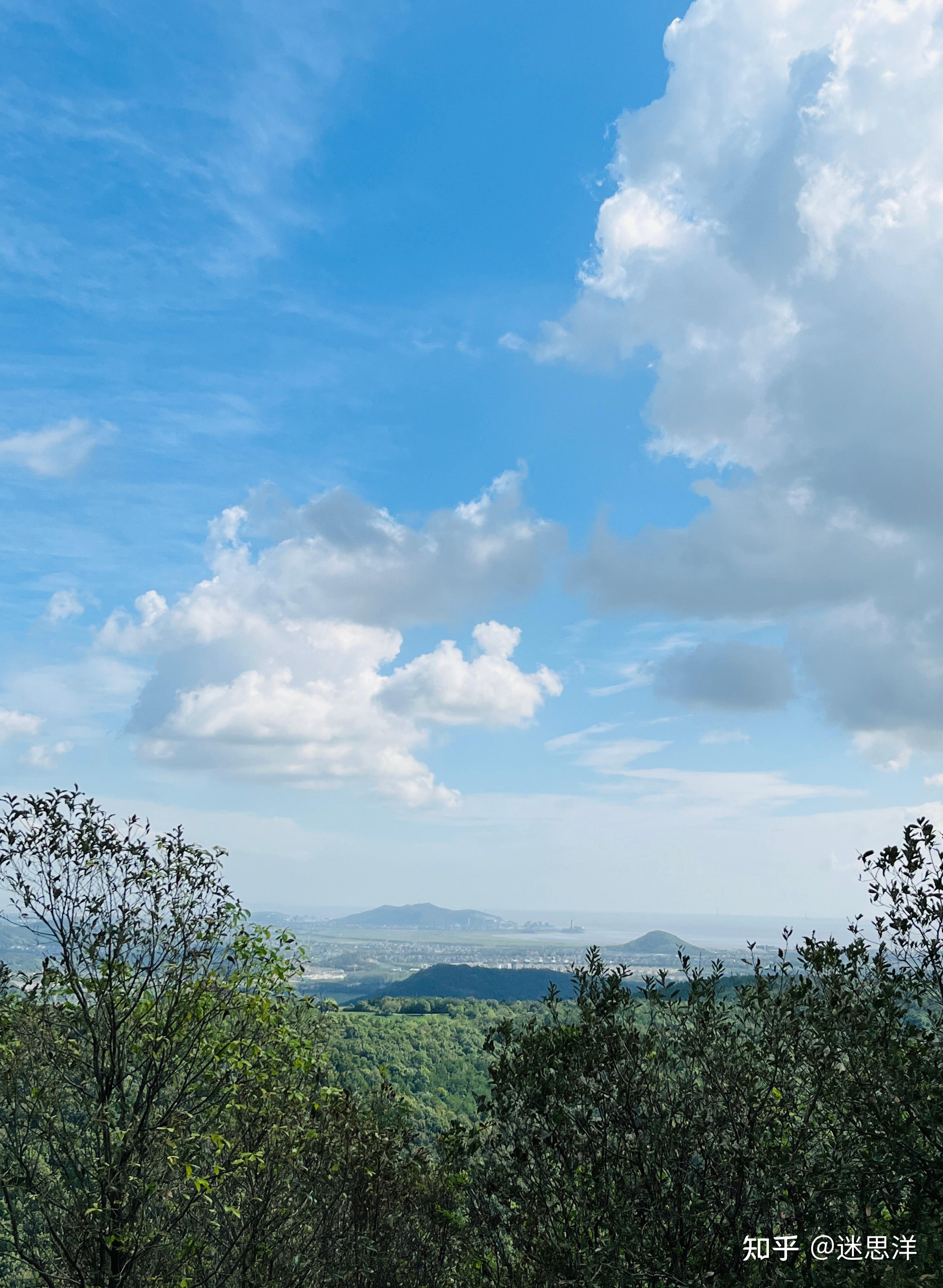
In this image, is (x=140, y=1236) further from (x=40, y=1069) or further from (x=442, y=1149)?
(x=442, y=1149)

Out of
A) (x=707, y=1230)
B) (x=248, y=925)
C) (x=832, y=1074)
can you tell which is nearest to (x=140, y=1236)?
(x=248, y=925)

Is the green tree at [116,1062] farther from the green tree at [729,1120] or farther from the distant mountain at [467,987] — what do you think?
the distant mountain at [467,987]

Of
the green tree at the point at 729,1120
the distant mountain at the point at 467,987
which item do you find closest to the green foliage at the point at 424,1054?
the green tree at the point at 729,1120

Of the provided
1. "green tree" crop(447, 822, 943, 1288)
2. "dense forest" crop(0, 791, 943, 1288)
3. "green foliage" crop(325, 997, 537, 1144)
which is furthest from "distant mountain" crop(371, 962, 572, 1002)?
"green tree" crop(447, 822, 943, 1288)

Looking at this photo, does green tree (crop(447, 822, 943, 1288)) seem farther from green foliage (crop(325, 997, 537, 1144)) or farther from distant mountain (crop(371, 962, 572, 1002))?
distant mountain (crop(371, 962, 572, 1002))

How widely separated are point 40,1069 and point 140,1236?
1.87 metres

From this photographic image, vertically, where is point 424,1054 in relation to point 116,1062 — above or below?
below

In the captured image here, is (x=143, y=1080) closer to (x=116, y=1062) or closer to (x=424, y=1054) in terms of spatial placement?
(x=116, y=1062)

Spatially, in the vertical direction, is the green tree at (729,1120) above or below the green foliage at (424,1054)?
above

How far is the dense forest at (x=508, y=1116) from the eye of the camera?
6.40 metres

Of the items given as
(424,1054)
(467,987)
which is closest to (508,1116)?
(424,1054)

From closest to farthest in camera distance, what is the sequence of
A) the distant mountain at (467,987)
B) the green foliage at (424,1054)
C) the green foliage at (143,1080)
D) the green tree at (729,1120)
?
the green tree at (729,1120) < the green foliage at (143,1080) < the green foliage at (424,1054) < the distant mountain at (467,987)

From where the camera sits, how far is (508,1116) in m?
8.24

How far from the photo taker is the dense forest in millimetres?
6398
